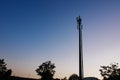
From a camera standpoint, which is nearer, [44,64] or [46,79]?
[46,79]

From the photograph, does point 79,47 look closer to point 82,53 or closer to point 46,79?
point 82,53

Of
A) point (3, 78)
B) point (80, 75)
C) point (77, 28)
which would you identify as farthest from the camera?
point (3, 78)

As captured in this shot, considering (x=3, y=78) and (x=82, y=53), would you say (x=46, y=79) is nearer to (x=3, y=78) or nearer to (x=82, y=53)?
(x=3, y=78)

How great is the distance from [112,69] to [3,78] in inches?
1508

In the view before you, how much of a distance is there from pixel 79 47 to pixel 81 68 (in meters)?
3.51

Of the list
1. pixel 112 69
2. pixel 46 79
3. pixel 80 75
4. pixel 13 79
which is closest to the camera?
pixel 80 75

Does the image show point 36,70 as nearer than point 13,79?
No

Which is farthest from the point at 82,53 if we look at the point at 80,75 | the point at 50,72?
the point at 50,72

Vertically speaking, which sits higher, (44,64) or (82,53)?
(44,64)

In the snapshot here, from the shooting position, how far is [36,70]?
309 ft

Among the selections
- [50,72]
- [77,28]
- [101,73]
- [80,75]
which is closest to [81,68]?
[80,75]

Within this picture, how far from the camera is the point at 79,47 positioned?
Answer: 114ft

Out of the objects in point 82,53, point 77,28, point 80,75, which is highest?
point 77,28

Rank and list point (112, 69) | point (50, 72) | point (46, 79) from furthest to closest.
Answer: point (50, 72)
point (46, 79)
point (112, 69)
